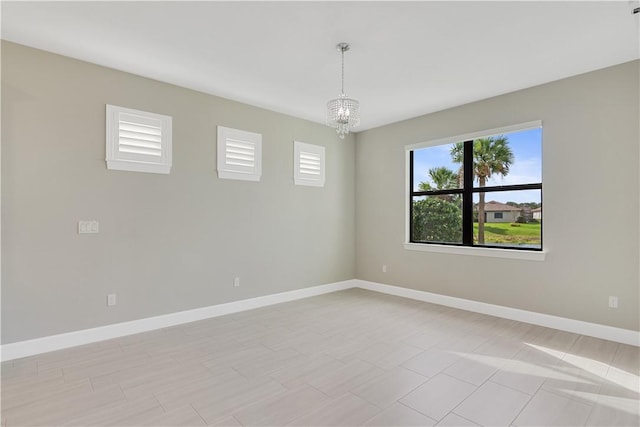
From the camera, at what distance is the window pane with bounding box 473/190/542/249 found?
4.04 metres

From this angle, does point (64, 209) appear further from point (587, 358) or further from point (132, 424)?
point (587, 358)

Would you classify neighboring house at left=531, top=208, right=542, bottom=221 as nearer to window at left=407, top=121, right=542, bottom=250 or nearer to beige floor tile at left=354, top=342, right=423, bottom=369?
window at left=407, top=121, right=542, bottom=250

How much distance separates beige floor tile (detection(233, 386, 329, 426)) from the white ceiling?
280 cm

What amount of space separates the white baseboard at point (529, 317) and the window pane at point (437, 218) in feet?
2.76

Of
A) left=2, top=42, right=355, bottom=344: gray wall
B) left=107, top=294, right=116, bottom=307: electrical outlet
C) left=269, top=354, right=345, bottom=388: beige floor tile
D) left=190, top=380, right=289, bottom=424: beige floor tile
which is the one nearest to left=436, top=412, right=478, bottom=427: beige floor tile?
left=269, top=354, right=345, bottom=388: beige floor tile

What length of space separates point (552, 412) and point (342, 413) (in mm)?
1354

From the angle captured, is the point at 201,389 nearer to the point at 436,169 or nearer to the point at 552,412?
the point at 552,412

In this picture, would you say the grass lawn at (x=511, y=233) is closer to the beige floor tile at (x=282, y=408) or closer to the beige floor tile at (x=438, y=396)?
the beige floor tile at (x=438, y=396)

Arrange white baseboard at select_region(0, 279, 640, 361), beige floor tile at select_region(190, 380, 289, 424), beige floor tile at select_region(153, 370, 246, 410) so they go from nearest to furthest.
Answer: beige floor tile at select_region(190, 380, 289, 424) → beige floor tile at select_region(153, 370, 246, 410) → white baseboard at select_region(0, 279, 640, 361)

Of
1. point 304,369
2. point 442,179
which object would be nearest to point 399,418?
point 304,369

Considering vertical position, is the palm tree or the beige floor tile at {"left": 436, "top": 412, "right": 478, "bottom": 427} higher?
the palm tree

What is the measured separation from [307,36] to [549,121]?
2.91m

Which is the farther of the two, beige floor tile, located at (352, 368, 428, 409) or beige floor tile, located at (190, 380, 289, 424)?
beige floor tile, located at (352, 368, 428, 409)

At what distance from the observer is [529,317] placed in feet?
13.0
